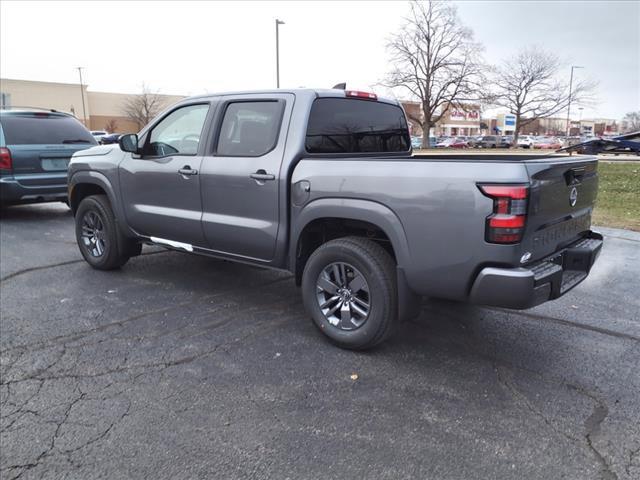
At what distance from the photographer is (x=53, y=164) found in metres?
8.61

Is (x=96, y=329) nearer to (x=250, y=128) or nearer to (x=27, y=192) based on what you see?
(x=250, y=128)

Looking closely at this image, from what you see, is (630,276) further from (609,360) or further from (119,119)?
(119,119)

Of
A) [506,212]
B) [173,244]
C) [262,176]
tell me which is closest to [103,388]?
[262,176]

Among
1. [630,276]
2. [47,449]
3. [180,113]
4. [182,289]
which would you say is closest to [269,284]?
[182,289]

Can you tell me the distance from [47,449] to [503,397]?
8.38ft

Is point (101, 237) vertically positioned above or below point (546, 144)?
below

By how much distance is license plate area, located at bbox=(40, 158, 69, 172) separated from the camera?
28.0 ft

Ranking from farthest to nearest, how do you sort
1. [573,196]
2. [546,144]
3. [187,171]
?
[546,144], [187,171], [573,196]

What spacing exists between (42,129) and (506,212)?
27.5 feet

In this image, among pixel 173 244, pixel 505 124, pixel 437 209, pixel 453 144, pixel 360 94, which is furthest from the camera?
pixel 505 124

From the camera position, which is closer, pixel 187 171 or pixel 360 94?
pixel 360 94

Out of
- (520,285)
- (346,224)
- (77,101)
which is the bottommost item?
(520,285)

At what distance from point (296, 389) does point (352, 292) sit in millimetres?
835

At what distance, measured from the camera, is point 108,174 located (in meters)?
5.41
